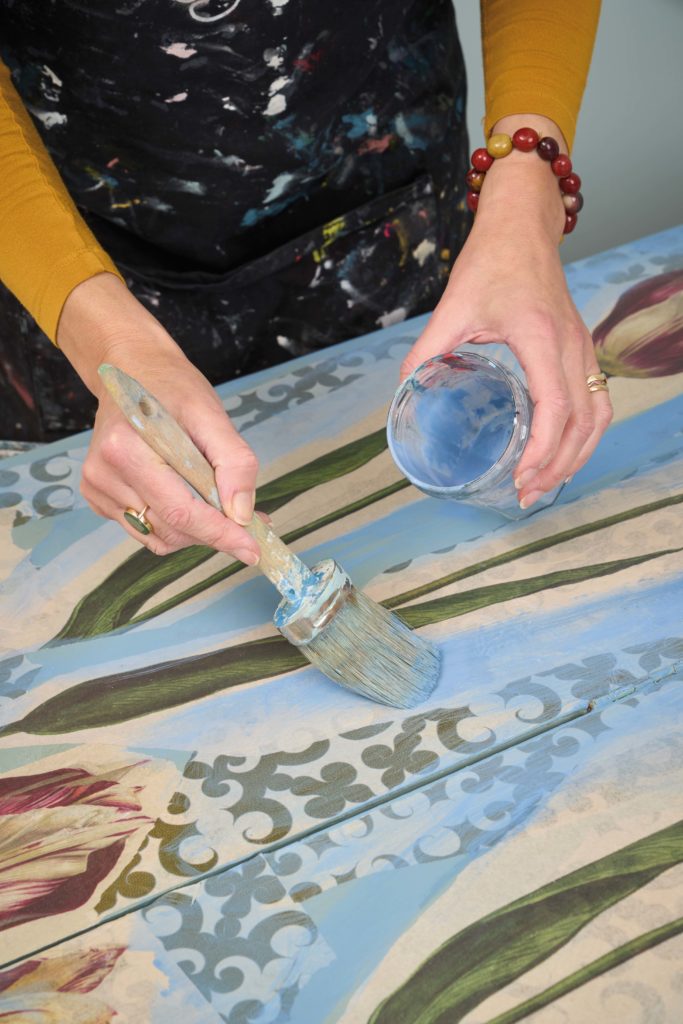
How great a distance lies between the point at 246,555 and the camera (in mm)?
783

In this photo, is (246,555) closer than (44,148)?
Yes

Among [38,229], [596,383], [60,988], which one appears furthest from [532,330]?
[60,988]

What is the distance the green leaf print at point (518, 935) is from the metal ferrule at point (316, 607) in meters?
0.23

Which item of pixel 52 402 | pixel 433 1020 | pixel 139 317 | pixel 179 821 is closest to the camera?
pixel 433 1020

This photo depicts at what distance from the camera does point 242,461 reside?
76 cm

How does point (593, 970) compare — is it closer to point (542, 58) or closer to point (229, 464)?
point (229, 464)

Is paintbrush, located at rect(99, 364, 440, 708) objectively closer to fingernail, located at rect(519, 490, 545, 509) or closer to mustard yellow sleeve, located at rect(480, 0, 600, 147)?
fingernail, located at rect(519, 490, 545, 509)

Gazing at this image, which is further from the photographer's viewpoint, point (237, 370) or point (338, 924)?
point (237, 370)

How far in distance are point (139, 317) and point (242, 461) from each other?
173 millimetres

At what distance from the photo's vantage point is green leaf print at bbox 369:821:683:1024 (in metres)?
0.62

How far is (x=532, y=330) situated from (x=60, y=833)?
506 mm

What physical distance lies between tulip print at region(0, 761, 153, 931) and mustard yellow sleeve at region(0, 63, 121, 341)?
0.37 meters

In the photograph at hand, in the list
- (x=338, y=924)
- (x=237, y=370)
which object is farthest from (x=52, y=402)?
(x=338, y=924)

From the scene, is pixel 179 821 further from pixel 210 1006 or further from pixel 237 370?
pixel 237 370
